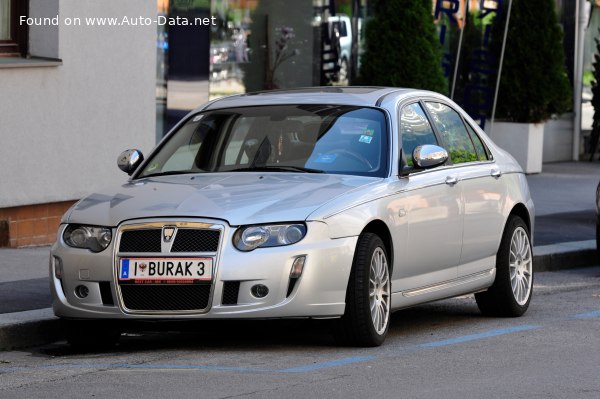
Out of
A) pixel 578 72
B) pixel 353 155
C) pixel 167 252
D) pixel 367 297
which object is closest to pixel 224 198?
pixel 167 252

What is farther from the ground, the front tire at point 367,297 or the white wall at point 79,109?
the white wall at point 79,109

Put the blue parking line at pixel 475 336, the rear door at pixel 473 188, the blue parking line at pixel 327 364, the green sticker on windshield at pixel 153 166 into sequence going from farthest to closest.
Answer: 1. the rear door at pixel 473 188
2. the green sticker on windshield at pixel 153 166
3. the blue parking line at pixel 475 336
4. the blue parking line at pixel 327 364

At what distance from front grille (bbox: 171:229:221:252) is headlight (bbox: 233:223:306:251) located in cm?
12

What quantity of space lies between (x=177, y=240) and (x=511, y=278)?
3079mm

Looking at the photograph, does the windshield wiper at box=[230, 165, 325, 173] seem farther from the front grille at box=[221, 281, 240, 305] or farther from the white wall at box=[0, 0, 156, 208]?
the white wall at box=[0, 0, 156, 208]

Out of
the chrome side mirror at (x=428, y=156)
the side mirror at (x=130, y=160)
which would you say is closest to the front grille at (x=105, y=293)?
the side mirror at (x=130, y=160)

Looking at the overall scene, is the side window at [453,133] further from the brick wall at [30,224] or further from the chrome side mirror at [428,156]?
the brick wall at [30,224]

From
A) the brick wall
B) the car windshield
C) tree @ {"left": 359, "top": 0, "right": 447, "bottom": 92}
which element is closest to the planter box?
tree @ {"left": 359, "top": 0, "right": 447, "bottom": 92}

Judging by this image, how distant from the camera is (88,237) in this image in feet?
28.3

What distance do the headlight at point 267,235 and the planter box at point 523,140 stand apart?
49.8 ft

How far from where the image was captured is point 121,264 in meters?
8.41

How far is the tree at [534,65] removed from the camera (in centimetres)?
2298

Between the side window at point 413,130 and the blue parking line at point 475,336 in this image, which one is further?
the side window at point 413,130

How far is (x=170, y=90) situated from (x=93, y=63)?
109 inches
